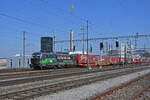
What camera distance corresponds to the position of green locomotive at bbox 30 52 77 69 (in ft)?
112

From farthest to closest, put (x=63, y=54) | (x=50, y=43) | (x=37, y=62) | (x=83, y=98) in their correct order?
(x=50, y=43) → (x=63, y=54) → (x=37, y=62) → (x=83, y=98)

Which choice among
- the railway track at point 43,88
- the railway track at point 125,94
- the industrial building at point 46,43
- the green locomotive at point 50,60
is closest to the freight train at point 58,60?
the green locomotive at point 50,60

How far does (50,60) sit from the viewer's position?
3609 cm

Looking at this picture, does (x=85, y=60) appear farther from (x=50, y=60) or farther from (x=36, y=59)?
(x=36, y=59)

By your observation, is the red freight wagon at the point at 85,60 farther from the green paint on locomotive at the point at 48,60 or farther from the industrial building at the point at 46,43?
the industrial building at the point at 46,43

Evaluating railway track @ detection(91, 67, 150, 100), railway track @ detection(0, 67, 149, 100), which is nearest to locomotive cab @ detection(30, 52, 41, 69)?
railway track @ detection(0, 67, 149, 100)

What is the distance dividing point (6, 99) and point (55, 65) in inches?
1085

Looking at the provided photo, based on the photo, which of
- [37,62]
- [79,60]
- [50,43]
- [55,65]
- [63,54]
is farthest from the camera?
[50,43]

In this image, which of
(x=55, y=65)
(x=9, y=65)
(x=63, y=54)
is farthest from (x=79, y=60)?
(x=9, y=65)

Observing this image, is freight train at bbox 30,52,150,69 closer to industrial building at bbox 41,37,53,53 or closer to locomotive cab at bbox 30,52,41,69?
locomotive cab at bbox 30,52,41,69

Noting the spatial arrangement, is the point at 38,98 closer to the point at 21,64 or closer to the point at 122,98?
the point at 122,98

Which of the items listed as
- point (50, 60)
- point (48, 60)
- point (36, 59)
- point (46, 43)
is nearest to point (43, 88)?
point (36, 59)

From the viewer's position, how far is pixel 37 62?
34188 mm

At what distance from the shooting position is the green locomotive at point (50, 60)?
112ft
